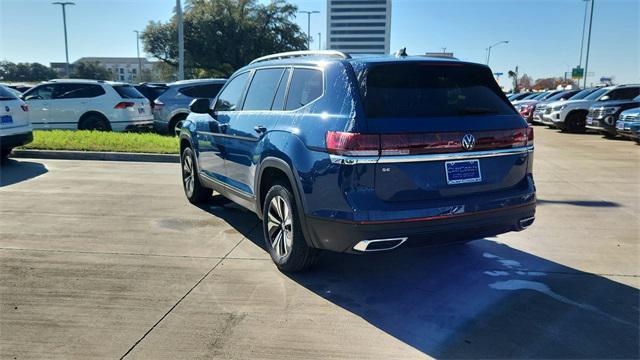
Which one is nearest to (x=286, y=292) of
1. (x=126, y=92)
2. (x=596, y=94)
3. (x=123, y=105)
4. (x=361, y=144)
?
(x=361, y=144)

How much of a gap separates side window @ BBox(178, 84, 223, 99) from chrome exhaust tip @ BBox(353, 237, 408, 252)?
10696 mm

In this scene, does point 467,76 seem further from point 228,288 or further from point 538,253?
point 228,288

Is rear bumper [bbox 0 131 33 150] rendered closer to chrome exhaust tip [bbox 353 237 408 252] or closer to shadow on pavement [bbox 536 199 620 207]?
chrome exhaust tip [bbox 353 237 408 252]

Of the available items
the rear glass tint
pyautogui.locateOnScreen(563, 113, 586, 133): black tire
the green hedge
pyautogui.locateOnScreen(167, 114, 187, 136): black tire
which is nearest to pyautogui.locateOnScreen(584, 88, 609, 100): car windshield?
pyautogui.locateOnScreen(563, 113, 586, 133): black tire

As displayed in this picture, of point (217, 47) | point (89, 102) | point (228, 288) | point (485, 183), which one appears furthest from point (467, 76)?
point (217, 47)

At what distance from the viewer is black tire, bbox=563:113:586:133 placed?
19073 millimetres

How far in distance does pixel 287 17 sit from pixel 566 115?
39889 millimetres

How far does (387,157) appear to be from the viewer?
11.6ft

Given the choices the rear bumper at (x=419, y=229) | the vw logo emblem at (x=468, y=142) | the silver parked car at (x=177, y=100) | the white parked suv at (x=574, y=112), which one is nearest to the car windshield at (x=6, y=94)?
the silver parked car at (x=177, y=100)

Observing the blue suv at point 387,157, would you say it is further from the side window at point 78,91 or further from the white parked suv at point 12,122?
the side window at point 78,91

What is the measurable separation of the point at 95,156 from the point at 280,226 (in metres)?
7.63

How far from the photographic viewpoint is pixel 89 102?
13.4 m

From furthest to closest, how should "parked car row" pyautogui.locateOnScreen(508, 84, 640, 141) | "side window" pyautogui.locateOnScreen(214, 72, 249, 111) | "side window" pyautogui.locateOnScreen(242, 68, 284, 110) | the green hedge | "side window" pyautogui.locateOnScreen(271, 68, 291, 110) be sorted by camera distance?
"parked car row" pyautogui.locateOnScreen(508, 84, 640, 141) < the green hedge < "side window" pyautogui.locateOnScreen(214, 72, 249, 111) < "side window" pyautogui.locateOnScreen(242, 68, 284, 110) < "side window" pyautogui.locateOnScreen(271, 68, 291, 110)

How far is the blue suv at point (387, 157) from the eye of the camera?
3.55 meters
